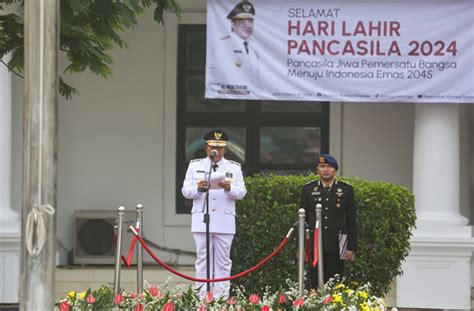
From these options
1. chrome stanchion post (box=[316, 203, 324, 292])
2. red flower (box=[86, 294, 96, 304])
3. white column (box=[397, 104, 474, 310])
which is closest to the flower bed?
red flower (box=[86, 294, 96, 304])

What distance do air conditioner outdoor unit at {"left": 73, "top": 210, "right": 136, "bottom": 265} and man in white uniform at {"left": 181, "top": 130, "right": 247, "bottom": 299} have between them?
5100 millimetres

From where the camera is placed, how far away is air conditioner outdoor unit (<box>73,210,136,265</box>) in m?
17.1

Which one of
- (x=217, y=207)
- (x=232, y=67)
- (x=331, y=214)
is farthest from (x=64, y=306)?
(x=232, y=67)

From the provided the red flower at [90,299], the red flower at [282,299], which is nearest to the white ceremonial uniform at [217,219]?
the red flower at [282,299]

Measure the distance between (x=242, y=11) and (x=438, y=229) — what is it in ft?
11.4

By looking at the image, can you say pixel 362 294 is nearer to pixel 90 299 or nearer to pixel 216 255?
pixel 216 255

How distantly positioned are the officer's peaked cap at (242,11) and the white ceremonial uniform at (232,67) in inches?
9.0

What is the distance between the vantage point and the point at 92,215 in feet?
56.1

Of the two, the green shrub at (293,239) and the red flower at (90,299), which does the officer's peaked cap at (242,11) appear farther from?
the red flower at (90,299)

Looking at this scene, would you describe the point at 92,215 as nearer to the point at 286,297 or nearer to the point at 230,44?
the point at 230,44

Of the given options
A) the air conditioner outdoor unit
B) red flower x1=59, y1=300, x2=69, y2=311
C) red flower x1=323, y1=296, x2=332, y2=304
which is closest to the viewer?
red flower x1=59, y1=300, x2=69, y2=311

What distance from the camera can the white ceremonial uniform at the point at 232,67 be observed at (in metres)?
14.8

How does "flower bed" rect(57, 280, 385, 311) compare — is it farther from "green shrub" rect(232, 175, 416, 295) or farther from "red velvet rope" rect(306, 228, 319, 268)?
"green shrub" rect(232, 175, 416, 295)

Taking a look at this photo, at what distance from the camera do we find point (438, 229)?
14.8 meters
